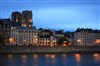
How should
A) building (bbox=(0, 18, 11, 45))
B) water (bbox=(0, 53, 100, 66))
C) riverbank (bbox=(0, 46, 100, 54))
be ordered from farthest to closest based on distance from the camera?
building (bbox=(0, 18, 11, 45))
riverbank (bbox=(0, 46, 100, 54))
water (bbox=(0, 53, 100, 66))

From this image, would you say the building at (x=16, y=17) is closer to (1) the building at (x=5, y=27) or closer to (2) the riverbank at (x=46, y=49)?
(1) the building at (x=5, y=27)

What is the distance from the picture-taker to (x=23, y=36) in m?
88.1

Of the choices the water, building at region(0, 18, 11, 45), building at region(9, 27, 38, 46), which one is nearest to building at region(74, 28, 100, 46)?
building at region(9, 27, 38, 46)

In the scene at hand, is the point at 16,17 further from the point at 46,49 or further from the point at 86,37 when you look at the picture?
the point at 46,49

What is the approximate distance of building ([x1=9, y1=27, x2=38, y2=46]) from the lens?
87419 millimetres

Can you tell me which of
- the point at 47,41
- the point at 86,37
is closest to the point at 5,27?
the point at 47,41

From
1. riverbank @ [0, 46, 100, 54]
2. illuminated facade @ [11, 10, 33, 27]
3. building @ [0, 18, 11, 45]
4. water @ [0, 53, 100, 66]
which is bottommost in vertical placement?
riverbank @ [0, 46, 100, 54]

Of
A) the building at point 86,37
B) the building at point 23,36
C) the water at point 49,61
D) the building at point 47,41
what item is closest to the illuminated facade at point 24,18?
the building at point 47,41

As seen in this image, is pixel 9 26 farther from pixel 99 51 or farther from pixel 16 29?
pixel 99 51

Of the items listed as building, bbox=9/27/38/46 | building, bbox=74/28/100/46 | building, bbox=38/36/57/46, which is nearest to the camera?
building, bbox=9/27/38/46

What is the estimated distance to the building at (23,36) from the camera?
287 feet

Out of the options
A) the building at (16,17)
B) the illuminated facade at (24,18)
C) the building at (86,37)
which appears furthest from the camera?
the building at (16,17)

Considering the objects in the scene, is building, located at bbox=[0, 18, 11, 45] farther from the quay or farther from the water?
the water

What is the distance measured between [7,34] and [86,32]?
19120 mm
